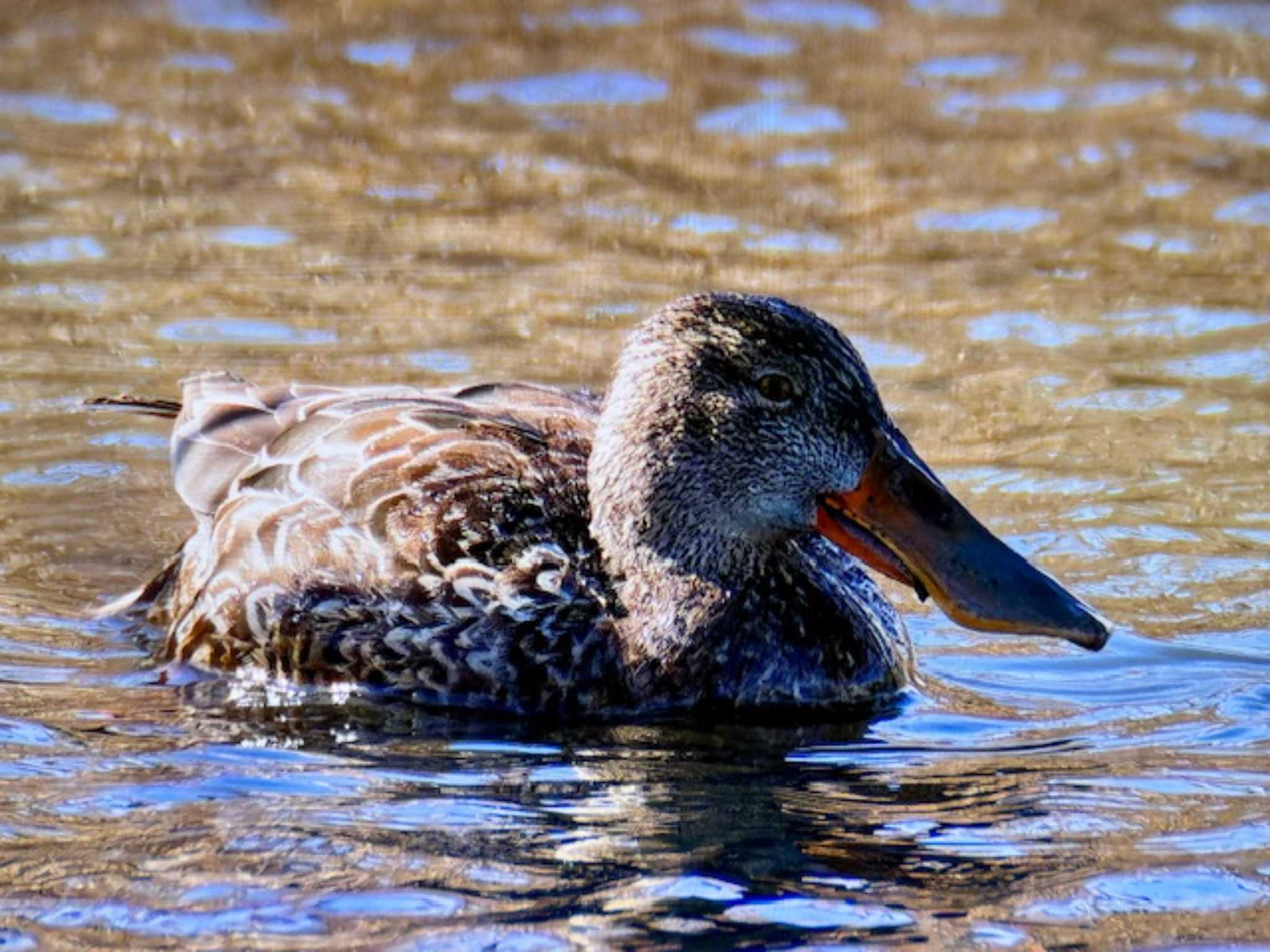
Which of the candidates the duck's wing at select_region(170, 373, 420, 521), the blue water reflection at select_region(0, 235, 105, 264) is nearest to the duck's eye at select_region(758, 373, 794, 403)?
the duck's wing at select_region(170, 373, 420, 521)

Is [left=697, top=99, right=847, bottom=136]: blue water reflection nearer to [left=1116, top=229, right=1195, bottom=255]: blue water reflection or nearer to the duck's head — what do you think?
[left=1116, top=229, right=1195, bottom=255]: blue water reflection

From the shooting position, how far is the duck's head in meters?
7.40

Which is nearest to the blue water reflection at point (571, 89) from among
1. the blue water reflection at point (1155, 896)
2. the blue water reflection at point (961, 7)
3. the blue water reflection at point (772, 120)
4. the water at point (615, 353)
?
the water at point (615, 353)

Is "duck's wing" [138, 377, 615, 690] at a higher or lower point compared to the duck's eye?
lower

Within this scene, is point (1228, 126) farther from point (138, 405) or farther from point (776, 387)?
point (138, 405)

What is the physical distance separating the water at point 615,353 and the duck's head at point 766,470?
1.84 ft

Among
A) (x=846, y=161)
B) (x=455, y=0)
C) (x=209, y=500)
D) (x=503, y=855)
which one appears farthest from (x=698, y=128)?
(x=503, y=855)

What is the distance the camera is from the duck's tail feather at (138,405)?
28.7 feet

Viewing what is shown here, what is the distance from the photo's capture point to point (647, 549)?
25.5 ft

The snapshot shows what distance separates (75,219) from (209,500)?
4800 mm

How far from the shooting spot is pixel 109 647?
28.1ft

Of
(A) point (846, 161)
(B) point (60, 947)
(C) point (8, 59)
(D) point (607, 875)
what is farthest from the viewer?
(C) point (8, 59)

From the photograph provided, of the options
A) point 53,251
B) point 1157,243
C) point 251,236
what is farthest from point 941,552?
point 53,251

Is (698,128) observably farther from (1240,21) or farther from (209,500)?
(209,500)
